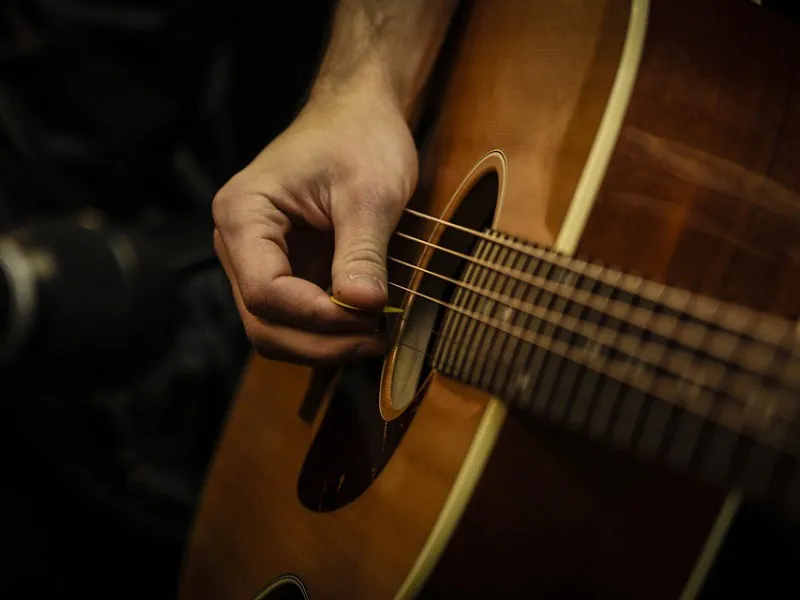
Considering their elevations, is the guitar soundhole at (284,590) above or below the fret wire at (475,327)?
below

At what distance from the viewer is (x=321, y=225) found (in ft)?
2.65

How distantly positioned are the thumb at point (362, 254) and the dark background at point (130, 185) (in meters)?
0.72

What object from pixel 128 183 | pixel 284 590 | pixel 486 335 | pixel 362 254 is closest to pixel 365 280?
pixel 362 254

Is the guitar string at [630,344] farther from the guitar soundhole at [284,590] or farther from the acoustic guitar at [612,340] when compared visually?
the guitar soundhole at [284,590]

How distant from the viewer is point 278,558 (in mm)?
774

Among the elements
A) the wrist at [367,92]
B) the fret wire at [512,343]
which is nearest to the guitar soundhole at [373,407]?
the fret wire at [512,343]

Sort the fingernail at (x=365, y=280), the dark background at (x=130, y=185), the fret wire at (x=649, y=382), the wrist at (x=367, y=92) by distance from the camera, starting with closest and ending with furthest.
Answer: the fret wire at (x=649, y=382), the fingernail at (x=365, y=280), the wrist at (x=367, y=92), the dark background at (x=130, y=185)

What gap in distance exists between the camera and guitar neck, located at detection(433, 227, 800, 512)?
→ 0.41 m

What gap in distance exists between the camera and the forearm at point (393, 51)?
0.90 metres

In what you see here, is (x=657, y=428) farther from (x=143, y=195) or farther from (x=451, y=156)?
(x=143, y=195)

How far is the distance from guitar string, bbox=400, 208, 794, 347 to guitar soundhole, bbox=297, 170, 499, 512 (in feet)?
0.52

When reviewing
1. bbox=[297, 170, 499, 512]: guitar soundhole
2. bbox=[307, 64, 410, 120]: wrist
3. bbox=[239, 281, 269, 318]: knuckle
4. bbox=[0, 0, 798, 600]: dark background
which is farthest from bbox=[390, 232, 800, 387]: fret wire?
bbox=[0, 0, 798, 600]: dark background

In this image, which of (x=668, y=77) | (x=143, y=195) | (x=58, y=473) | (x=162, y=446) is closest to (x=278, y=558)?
(x=668, y=77)

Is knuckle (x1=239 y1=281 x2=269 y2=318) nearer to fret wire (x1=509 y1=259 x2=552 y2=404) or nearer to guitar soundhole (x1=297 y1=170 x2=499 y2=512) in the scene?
guitar soundhole (x1=297 y1=170 x2=499 y2=512)
